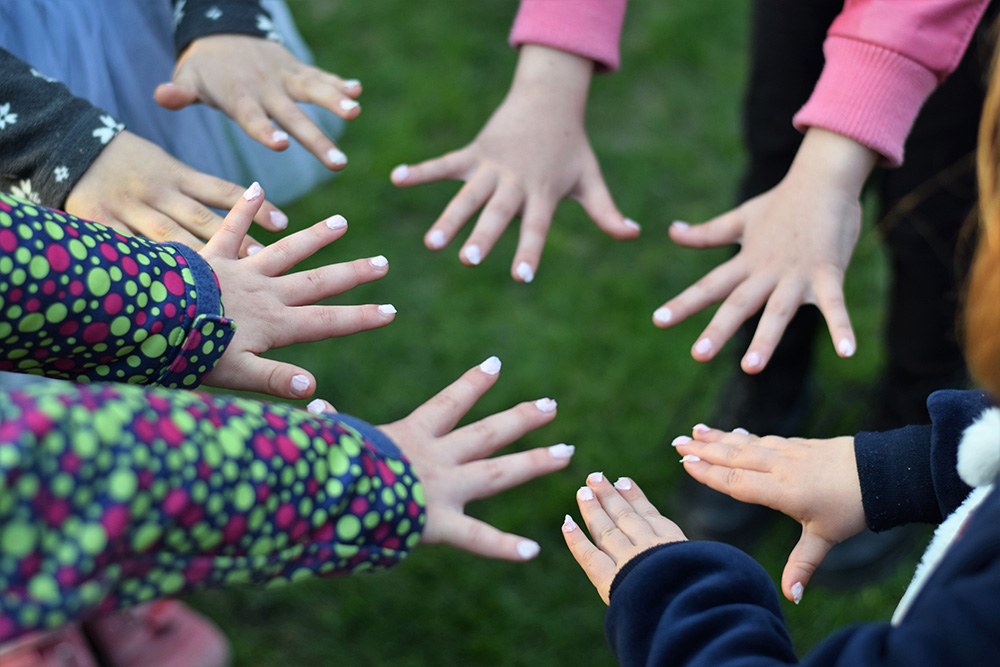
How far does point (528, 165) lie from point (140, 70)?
611mm

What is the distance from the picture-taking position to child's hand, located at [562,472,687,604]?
0.86 m

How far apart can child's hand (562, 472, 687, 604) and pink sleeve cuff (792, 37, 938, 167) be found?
0.56 meters

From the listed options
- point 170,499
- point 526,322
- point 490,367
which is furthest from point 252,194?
point 526,322

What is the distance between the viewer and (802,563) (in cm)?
86

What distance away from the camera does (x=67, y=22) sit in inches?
43.6

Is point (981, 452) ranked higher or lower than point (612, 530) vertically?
higher

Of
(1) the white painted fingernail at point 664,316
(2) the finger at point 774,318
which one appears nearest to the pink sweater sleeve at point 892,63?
(2) the finger at point 774,318

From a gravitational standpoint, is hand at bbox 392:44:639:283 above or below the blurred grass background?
above

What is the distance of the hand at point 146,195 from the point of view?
0.99m

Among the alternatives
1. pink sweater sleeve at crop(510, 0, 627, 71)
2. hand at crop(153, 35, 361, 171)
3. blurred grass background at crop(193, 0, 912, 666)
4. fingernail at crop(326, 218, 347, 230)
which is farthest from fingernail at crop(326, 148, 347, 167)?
blurred grass background at crop(193, 0, 912, 666)

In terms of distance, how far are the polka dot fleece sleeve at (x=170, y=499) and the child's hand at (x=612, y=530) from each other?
0.65 ft

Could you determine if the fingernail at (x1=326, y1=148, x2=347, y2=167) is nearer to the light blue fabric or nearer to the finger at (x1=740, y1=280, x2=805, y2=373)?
the light blue fabric

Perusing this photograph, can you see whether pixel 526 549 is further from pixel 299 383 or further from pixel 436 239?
pixel 436 239

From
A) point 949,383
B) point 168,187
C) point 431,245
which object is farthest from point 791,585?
point 168,187
